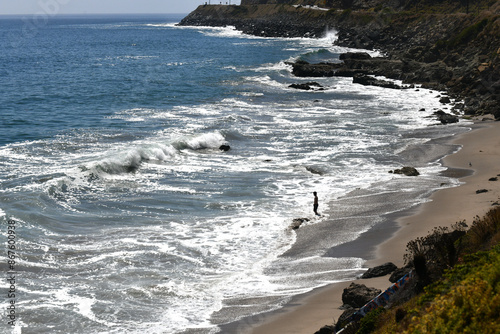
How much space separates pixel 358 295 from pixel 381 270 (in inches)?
93.7

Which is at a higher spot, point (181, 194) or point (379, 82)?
point (379, 82)

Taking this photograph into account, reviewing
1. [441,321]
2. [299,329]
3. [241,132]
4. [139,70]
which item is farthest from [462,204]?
[139,70]

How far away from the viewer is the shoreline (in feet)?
45.0

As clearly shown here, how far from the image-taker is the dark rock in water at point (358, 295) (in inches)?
522

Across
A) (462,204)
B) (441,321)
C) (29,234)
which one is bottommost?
(29,234)

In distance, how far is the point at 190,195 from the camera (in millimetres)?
24438

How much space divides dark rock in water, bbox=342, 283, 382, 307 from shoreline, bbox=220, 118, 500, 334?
377mm

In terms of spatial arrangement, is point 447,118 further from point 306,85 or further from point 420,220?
point 306,85

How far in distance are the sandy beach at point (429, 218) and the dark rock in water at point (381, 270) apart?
0.26m

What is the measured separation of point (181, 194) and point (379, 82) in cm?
3934

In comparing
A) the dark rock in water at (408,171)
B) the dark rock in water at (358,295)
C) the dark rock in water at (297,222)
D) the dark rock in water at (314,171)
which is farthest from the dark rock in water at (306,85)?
the dark rock in water at (358,295)

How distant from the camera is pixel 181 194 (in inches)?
969

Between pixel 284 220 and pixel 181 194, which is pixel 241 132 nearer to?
pixel 181 194

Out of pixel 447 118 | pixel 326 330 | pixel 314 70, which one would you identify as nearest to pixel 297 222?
pixel 326 330
